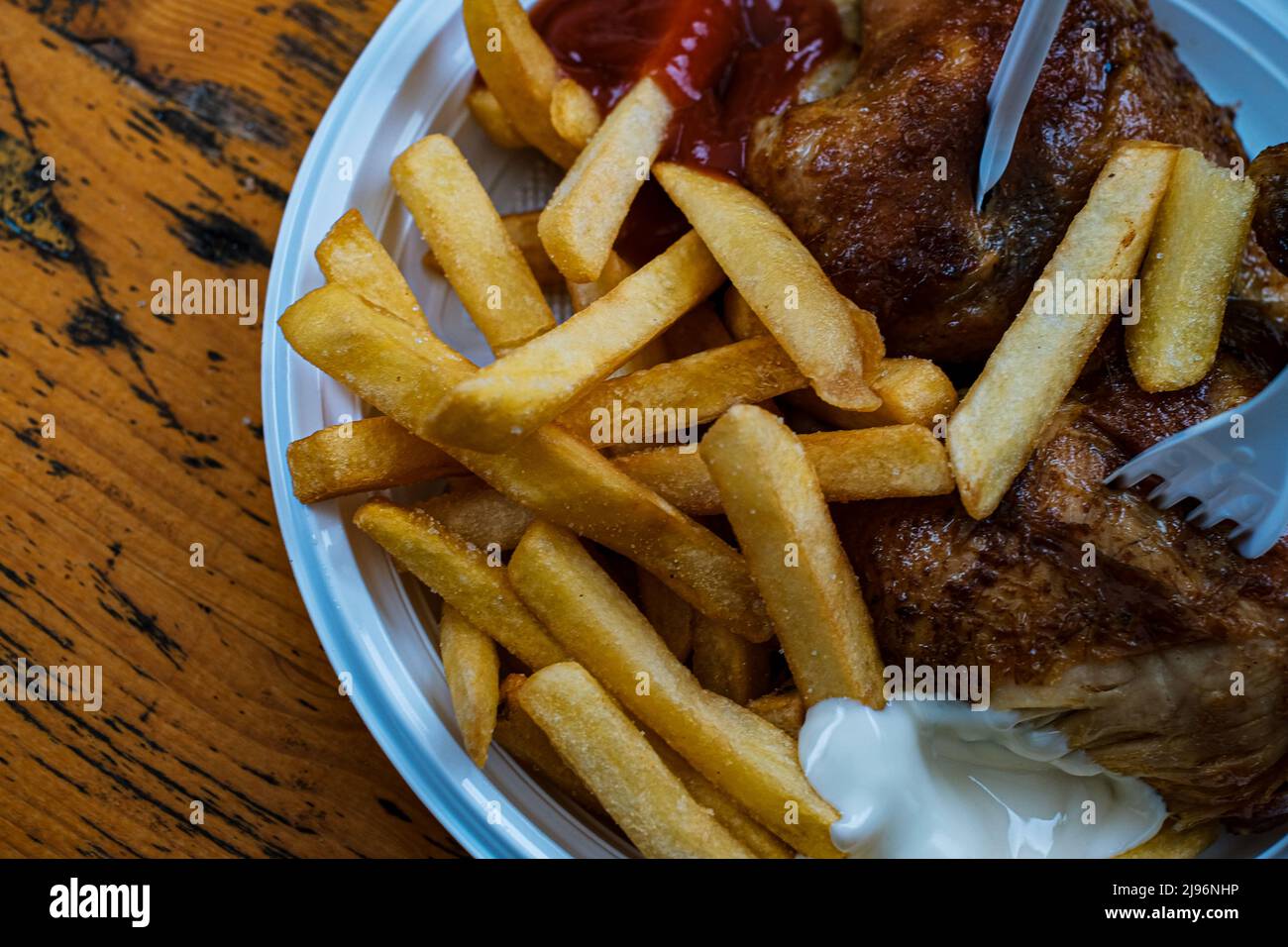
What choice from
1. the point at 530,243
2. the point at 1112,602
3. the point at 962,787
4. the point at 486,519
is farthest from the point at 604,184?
the point at 962,787

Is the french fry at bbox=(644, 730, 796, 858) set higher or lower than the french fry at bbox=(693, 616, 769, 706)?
lower

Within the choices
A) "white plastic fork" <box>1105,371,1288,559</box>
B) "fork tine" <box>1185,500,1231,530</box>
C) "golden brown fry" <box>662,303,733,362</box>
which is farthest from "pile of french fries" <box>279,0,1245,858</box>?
"fork tine" <box>1185,500,1231,530</box>

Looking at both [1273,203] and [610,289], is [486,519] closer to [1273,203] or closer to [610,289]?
[610,289]

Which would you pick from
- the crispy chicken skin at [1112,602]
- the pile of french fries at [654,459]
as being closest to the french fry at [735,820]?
the pile of french fries at [654,459]

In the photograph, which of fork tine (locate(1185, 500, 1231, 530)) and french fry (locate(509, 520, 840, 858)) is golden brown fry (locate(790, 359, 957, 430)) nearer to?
fork tine (locate(1185, 500, 1231, 530))

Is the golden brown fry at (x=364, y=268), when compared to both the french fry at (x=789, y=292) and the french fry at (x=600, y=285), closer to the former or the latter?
the french fry at (x=600, y=285)
